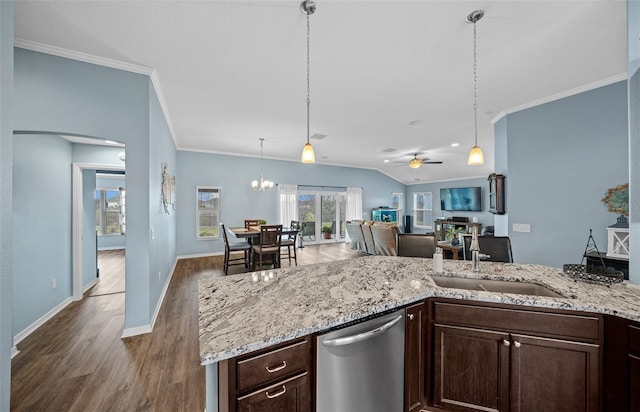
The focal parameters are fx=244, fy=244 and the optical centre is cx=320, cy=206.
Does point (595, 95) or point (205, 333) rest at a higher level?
point (595, 95)

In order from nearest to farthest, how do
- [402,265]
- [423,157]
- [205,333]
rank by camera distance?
1. [205,333]
2. [402,265]
3. [423,157]

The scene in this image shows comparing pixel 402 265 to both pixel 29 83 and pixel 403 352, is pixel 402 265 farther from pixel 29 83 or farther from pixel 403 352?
pixel 29 83

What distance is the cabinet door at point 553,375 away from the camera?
1299 millimetres

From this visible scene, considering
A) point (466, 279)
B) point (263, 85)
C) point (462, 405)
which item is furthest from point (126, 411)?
point (263, 85)

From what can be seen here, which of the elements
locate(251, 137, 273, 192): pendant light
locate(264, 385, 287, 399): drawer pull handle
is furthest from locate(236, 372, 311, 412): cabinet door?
locate(251, 137, 273, 192): pendant light

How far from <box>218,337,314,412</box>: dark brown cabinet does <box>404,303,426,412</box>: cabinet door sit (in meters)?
0.65

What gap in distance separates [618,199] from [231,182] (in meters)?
7.39

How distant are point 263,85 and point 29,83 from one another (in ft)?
7.03

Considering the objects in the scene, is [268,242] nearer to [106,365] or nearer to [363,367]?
[106,365]

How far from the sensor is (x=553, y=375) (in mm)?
1360

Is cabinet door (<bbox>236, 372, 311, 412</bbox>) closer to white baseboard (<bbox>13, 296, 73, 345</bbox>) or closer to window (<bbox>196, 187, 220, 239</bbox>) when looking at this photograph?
white baseboard (<bbox>13, 296, 73, 345</bbox>)

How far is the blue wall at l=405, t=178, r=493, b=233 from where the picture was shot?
8477 mm

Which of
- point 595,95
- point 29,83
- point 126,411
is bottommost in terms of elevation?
point 126,411

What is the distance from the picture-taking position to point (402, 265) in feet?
7.13
